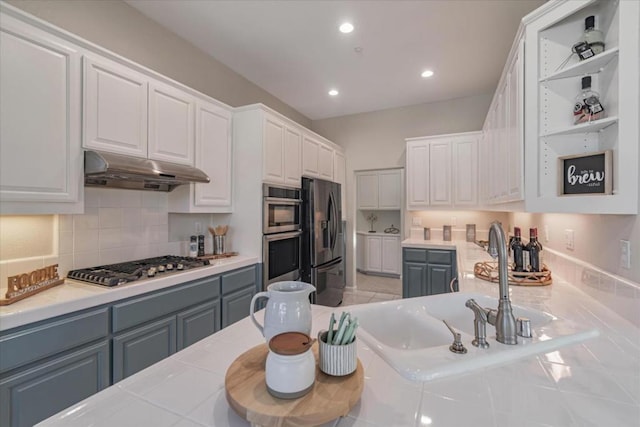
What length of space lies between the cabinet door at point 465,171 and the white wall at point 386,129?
1.35 ft

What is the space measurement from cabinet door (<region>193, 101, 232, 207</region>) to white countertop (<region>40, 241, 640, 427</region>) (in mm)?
1826

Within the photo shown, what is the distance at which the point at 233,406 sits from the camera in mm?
606

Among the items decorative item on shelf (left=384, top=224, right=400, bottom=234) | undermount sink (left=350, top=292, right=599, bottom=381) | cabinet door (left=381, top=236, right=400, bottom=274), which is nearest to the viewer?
undermount sink (left=350, top=292, right=599, bottom=381)

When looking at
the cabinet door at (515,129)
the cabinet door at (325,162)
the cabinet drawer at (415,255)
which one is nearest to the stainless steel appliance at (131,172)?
the cabinet door at (325,162)

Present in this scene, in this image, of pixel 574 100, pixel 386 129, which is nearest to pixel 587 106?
pixel 574 100

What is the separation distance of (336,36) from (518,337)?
265 centimetres

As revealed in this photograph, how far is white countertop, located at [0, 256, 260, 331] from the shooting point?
4.16ft

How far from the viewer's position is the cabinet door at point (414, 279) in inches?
137

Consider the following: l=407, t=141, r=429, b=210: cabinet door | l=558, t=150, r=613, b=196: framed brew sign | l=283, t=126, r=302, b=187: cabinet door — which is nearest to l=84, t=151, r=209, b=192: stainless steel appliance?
l=283, t=126, r=302, b=187: cabinet door

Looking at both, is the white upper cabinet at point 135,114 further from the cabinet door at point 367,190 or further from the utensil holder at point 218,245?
the cabinet door at point 367,190

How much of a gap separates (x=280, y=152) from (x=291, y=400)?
2668 mm

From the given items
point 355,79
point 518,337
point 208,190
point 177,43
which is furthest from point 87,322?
point 355,79

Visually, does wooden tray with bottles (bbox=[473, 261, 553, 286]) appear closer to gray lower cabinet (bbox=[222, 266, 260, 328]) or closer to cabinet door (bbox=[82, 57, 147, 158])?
gray lower cabinet (bbox=[222, 266, 260, 328])

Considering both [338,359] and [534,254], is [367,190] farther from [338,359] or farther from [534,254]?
[338,359]
